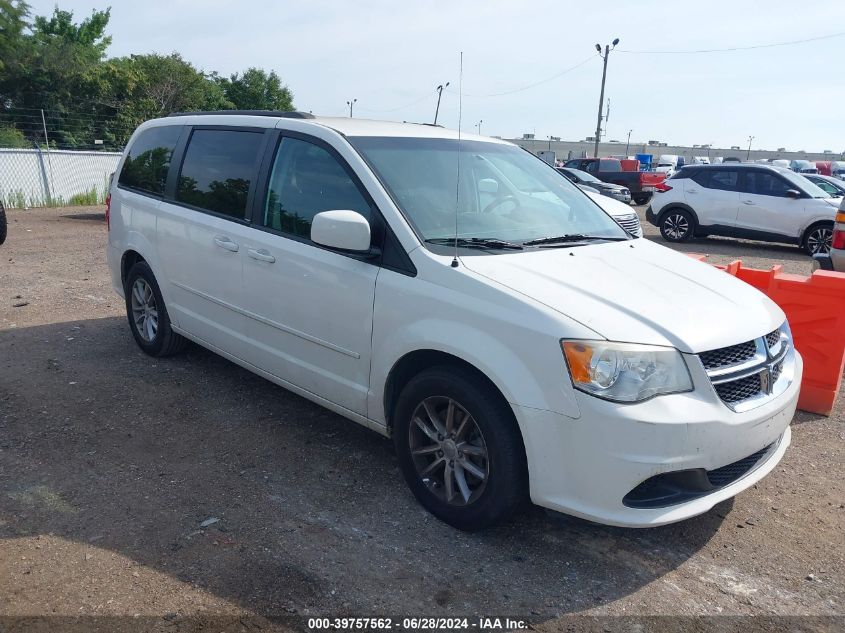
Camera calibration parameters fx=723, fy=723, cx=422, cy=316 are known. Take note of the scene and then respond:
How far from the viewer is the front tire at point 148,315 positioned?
564cm

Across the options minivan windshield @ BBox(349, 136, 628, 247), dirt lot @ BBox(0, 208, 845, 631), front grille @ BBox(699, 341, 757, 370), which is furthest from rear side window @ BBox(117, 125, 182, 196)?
front grille @ BBox(699, 341, 757, 370)

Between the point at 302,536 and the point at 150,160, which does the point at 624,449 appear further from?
the point at 150,160

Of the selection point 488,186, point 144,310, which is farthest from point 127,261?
point 488,186

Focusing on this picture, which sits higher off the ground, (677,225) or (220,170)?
(220,170)

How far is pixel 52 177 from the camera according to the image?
1800 centimetres

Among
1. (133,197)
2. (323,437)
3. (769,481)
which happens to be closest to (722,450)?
(769,481)

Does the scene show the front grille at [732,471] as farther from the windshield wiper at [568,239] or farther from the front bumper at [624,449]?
the windshield wiper at [568,239]

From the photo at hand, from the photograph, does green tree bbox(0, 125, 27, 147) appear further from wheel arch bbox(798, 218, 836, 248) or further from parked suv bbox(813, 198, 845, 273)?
parked suv bbox(813, 198, 845, 273)

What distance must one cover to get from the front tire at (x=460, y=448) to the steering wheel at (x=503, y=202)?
1.16 m

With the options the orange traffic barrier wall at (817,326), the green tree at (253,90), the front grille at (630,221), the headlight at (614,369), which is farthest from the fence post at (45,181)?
the green tree at (253,90)

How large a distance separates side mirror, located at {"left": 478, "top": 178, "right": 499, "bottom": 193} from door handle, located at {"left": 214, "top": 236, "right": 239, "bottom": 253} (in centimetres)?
Answer: 155

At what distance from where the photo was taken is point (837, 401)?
5469mm

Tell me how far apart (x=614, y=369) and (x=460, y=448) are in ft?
2.78

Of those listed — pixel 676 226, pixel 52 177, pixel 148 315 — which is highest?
pixel 52 177
